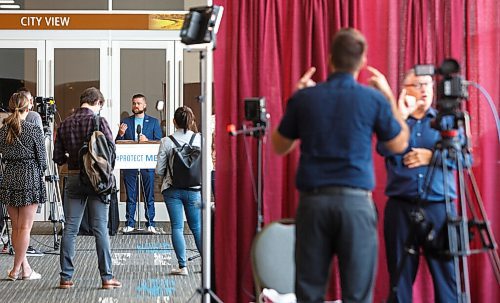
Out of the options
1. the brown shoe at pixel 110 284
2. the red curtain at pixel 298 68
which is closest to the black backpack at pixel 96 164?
the brown shoe at pixel 110 284

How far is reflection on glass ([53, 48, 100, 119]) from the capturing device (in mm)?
11359

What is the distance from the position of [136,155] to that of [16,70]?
3.00 m

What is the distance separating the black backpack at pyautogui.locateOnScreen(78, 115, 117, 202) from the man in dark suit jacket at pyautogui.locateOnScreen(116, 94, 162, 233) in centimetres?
377

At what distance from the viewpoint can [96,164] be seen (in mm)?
6441

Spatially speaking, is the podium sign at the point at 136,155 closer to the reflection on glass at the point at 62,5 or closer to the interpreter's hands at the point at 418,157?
the reflection on glass at the point at 62,5

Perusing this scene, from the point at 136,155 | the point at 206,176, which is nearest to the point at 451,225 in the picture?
the point at 206,176

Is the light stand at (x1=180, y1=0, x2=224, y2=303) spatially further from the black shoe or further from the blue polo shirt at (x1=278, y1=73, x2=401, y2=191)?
the black shoe

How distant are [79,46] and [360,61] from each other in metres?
8.25

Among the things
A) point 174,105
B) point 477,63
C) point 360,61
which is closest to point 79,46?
point 174,105

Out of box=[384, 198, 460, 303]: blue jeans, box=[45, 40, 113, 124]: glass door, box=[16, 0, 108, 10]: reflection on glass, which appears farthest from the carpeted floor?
box=[16, 0, 108, 10]: reflection on glass

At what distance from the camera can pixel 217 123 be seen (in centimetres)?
537

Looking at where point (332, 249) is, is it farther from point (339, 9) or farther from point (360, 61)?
point (339, 9)

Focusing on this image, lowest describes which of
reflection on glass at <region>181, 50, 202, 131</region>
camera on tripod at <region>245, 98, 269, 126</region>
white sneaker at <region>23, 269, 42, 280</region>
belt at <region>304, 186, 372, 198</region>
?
white sneaker at <region>23, 269, 42, 280</region>

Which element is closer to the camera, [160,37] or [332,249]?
[332,249]
